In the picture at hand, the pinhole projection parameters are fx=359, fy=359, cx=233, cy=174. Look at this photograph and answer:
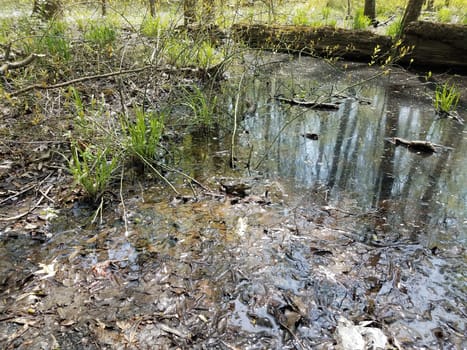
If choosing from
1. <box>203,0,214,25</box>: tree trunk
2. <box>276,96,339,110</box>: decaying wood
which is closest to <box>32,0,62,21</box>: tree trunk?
<box>203,0,214,25</box>: tree trunk

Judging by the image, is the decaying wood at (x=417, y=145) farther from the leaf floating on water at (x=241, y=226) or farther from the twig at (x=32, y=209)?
the twig at (x=32, y=209)

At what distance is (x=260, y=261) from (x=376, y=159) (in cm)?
242

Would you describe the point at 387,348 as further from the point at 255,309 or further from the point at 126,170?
the point at 126,170

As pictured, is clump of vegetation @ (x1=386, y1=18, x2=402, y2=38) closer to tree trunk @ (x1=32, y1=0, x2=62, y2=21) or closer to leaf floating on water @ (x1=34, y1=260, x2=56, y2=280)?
tree trunk @ (x1=32, y1=0, x2=62, y2=21)

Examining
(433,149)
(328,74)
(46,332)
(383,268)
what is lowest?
(46,332)

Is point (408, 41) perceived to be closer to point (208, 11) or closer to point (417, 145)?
point (417, 145)

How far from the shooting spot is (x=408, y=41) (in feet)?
26.4

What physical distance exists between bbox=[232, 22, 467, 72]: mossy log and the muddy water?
4.08 m

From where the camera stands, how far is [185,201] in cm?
330

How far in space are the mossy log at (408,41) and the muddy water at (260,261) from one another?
408 cm

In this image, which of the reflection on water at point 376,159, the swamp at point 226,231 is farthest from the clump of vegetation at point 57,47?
the reflection on water at point 376,159

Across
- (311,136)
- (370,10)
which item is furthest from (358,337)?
(370,10)

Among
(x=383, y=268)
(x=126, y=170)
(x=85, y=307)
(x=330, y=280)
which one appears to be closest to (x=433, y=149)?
(x=383, y=268)

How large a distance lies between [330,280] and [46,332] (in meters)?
1.72
